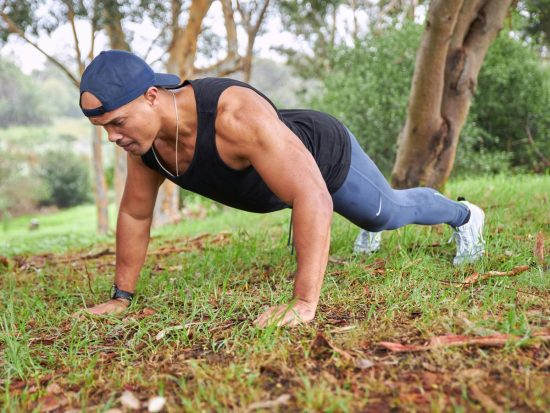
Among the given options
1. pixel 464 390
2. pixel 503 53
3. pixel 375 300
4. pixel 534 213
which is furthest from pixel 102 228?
Answer: pixel 464 390

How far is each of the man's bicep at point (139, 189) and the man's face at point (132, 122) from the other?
1.35ft

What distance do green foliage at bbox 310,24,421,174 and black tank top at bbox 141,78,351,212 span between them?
7.69 meters

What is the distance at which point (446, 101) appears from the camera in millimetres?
5391

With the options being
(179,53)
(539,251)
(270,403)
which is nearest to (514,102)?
(179,53)

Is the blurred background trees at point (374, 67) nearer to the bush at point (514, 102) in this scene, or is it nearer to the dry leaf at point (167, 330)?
the bush at point (514, 102)

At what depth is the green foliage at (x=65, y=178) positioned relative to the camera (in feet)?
111

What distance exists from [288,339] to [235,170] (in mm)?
800

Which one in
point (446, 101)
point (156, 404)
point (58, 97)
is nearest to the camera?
point (156, 404)

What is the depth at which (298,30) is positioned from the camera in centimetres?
1992

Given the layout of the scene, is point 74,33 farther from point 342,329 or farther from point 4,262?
point 342,329

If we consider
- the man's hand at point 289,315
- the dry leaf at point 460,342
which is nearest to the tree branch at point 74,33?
the man's hand at point 289,315

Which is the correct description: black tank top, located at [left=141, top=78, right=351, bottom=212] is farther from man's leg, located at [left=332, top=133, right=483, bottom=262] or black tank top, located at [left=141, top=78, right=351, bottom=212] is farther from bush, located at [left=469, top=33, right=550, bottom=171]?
bush, located at [left=469, top=33, right=550, bottom=171]

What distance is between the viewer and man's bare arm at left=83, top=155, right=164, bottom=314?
115 inches

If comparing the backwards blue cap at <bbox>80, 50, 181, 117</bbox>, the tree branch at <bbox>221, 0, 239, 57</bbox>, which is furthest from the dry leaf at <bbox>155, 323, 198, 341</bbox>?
the tree branch at <bbox>221, 0, 239, 57</bbox>
